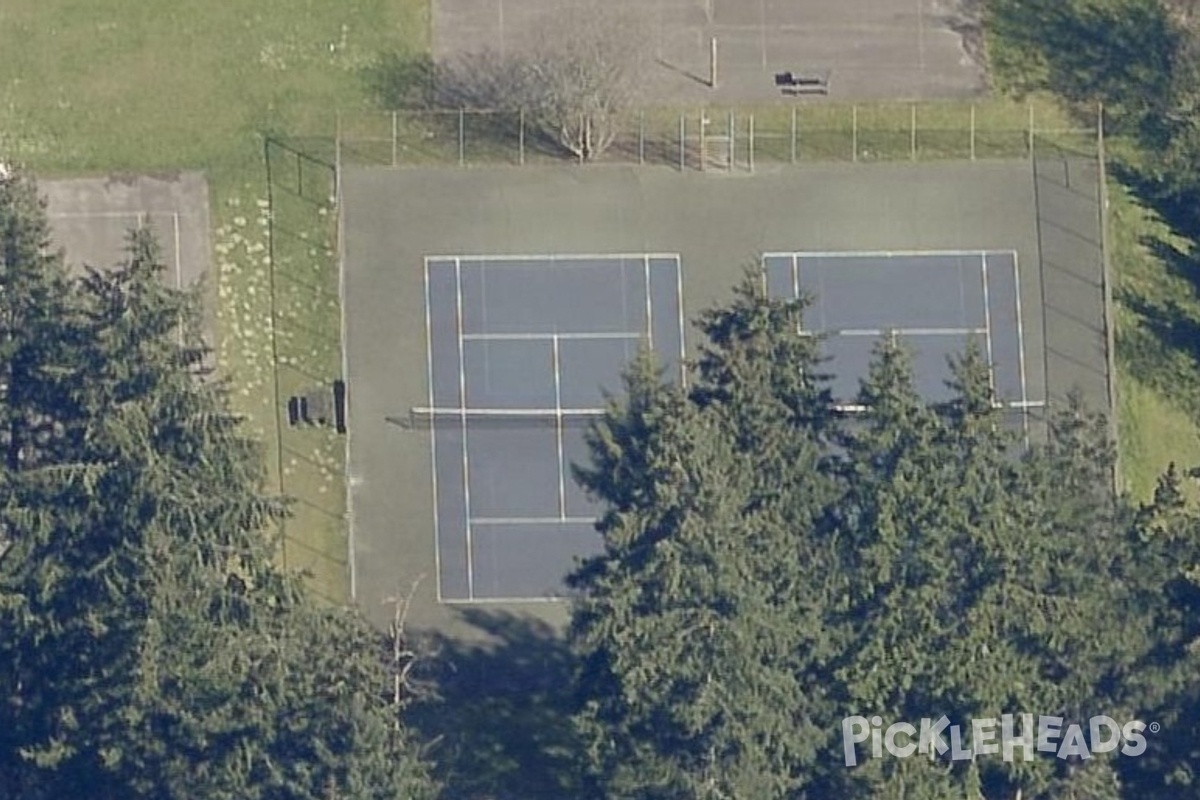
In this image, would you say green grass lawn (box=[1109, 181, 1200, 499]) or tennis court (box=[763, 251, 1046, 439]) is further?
green grass lawn (box=[1109, 181, 1200, 499])

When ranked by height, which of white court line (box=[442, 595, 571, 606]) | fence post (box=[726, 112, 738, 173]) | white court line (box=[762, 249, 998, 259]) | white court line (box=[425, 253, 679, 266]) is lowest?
white court line (box=[442, 595, 571, 606])

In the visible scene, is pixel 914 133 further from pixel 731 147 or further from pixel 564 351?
pixel 564 351

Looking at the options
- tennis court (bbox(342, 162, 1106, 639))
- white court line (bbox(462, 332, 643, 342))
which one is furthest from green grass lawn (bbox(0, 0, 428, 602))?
white court line (bbox(462, 332, 643, 342))

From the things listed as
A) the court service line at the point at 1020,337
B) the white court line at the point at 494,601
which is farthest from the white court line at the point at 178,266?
the court service line at the point at 1020,337

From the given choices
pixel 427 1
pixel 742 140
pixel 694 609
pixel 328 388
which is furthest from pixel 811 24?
pixel 694 609

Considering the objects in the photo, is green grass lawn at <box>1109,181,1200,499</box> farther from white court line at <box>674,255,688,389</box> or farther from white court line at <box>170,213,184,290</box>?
white court line at <box>170,213,184,290</box>

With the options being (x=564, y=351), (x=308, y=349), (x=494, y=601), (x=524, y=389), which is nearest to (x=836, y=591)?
(x=494, y=601)

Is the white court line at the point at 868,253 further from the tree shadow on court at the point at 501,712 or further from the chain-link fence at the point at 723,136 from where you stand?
the tree shadow on court at the point at 501,712
